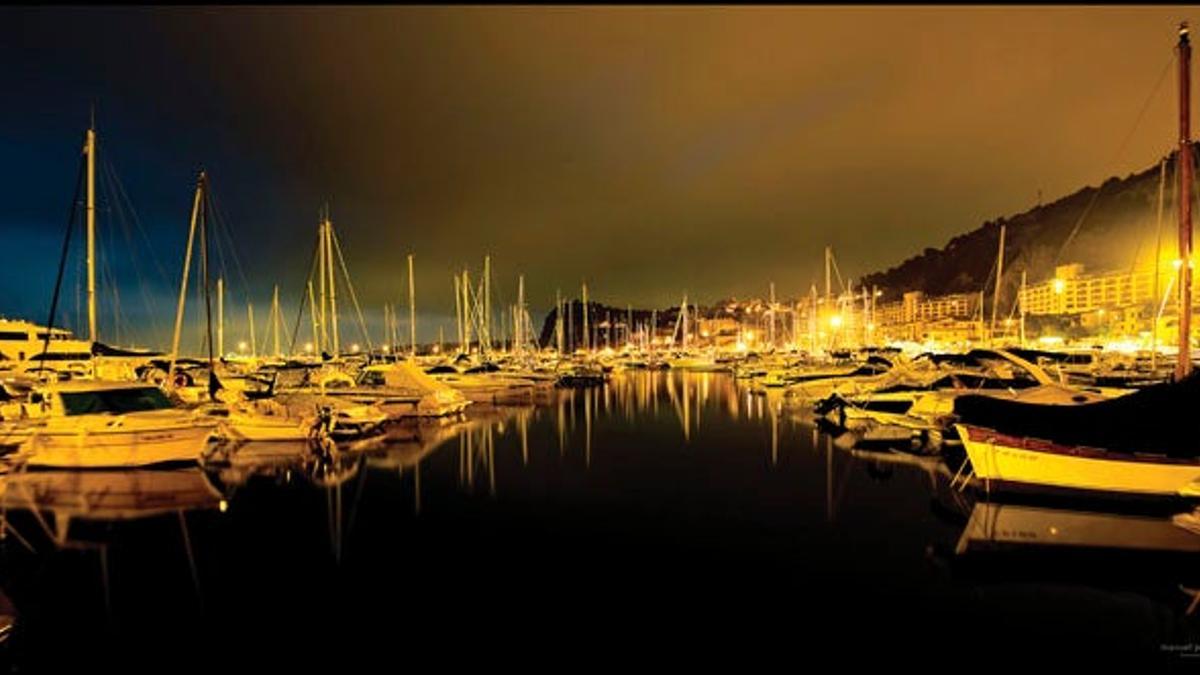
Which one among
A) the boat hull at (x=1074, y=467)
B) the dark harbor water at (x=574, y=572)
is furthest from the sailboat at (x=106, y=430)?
the boat hull at (x=1074, y=467)

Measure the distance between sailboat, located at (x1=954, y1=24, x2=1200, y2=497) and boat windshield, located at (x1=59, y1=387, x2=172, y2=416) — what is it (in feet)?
80.2

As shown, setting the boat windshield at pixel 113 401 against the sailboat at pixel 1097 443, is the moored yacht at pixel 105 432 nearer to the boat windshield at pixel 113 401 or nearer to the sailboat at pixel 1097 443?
the boat windshield at pixel 113 401

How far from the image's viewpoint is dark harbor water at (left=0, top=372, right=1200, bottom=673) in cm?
→ 820

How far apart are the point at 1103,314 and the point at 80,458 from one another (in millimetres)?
157900

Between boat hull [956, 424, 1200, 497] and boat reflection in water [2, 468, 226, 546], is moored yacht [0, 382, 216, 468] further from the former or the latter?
boat hull [956, 424, 1200, 497]

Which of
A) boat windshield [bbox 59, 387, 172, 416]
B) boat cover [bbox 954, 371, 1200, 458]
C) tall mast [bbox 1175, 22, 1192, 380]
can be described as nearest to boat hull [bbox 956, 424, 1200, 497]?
boat cover [bbox 954, 371, 1200, 458]

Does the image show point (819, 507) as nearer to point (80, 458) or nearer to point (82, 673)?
point (82, 673)

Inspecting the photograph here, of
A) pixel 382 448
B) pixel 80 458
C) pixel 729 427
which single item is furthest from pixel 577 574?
pixel 729 427

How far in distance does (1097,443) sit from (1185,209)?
8.63 metres

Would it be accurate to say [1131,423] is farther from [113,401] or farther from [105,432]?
[113,401]

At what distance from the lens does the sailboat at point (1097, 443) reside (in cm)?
1357

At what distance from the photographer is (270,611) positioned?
933 centimetres

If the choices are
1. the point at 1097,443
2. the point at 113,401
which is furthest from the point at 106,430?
the point at 1097,443

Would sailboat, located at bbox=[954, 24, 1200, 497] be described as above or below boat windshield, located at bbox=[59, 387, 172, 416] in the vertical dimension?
below
